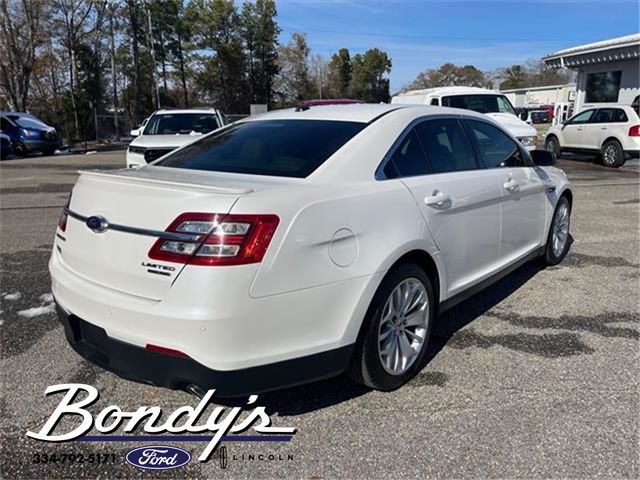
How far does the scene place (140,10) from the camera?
3894cm

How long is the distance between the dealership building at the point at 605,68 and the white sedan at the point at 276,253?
18.1m

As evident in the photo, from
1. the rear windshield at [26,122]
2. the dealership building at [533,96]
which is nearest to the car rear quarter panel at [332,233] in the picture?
the rear windshield at [26,122]

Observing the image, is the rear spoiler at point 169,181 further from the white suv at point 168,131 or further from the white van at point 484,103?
the white van at point 484,103

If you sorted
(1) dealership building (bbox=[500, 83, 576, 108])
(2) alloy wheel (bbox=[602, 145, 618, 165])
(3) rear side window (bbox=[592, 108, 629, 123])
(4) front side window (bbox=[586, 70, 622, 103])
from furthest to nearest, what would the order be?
(1) dealership building (bbox=[500, 83, 576, 108]) < (4) front side window (bbox=[586, 70, 622, 103]) < (2) alloy wheel (bbox=[602, 145, 618, 165]) < (3) rear side window (bbox=[592, 108, 629, 123])

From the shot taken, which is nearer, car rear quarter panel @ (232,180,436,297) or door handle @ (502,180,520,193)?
car rear quarter panel @ (232,180,436,297)

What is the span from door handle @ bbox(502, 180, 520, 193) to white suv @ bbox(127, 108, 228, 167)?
7173 millimetres

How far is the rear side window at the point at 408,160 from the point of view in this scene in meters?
3.06

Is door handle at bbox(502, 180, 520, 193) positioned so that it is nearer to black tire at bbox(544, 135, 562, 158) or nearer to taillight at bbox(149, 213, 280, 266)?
taillight at bbox(149, 213, 280, 266)

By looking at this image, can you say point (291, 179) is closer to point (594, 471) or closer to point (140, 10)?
point (594, 471)

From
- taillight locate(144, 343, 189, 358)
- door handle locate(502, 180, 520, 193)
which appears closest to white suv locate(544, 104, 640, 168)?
door handle locate(502, 180, 520, 193)

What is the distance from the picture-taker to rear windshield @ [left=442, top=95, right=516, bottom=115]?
12352 millimetres

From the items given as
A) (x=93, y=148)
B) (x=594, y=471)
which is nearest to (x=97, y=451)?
(x=594, y=471)
